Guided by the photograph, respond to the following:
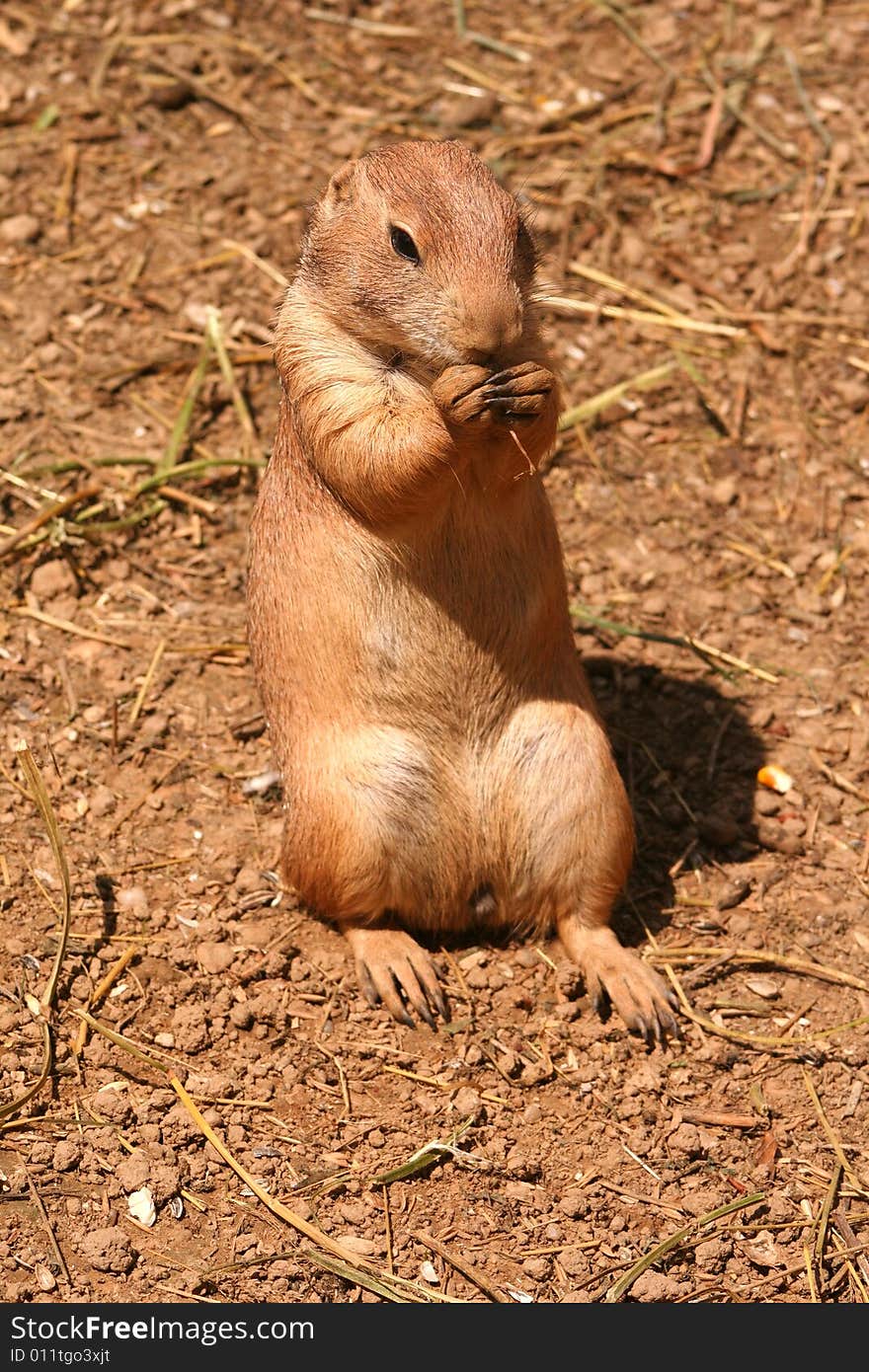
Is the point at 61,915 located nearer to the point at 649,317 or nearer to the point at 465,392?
the point at 465,392

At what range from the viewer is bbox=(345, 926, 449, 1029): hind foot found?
523cm

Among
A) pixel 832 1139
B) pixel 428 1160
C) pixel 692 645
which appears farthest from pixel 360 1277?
pixel 692 645

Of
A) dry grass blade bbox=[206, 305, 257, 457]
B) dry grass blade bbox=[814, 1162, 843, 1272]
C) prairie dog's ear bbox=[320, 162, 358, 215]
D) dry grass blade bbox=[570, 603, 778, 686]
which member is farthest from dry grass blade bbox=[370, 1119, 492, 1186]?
dry grass blade bbox=[206, 305, 257, 457]

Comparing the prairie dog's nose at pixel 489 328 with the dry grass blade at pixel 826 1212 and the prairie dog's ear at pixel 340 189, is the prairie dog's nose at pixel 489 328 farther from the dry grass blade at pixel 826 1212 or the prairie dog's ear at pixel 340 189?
the dry grass blade at pixel 826 1212

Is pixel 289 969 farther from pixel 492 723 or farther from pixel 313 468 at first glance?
pixel 313 468

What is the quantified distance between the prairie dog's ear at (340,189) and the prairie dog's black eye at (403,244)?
13.6 inches

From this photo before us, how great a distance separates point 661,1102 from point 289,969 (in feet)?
3.90

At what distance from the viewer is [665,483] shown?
711 cm

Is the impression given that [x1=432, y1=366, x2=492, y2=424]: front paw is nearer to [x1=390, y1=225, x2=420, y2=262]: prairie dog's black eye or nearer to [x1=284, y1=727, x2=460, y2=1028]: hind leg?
[x1=390, y1=225, x2=420, y2=262]: prairie dog's black eye

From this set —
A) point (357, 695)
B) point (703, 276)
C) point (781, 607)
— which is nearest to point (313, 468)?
point (357, 695)

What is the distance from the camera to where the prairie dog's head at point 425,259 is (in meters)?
4.43

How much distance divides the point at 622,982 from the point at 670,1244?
2.93ft

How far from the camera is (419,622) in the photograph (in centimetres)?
508

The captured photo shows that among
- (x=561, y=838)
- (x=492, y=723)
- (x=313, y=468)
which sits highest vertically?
(x=313, y=468)
